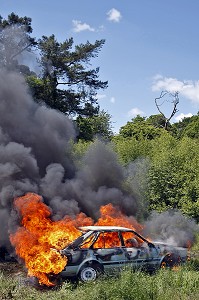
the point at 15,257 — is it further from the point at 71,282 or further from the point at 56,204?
the point at 71,282

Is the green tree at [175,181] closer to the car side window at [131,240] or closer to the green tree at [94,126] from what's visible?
the car side window at [131,240]

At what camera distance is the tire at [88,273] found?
10.1 meters

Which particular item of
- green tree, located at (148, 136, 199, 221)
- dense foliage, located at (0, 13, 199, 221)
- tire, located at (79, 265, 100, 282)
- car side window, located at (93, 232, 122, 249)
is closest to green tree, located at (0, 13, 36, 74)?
dense foliage, located at (0, 13, 199, 221)

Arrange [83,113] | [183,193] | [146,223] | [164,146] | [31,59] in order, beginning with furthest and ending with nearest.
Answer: [83,113], [31,59], [164,146], [183,193], [146,223]

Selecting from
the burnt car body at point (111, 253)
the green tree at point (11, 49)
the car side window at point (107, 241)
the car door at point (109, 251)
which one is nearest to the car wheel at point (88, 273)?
the burnt car body at point (111, 253)

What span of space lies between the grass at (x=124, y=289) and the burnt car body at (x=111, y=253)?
1.99ft

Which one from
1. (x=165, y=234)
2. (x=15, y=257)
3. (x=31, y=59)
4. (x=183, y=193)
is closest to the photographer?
(x=15, y=257)

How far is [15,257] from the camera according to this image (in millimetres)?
12977

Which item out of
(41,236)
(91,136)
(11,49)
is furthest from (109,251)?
(91,136)

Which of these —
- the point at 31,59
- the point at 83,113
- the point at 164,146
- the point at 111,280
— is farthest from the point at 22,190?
the point at 83,113

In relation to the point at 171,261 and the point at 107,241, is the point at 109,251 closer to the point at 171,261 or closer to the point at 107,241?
the point at 107,241

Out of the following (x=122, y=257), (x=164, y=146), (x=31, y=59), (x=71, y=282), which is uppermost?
(x=31, y=59)

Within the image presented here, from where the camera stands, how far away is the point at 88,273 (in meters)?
10.2

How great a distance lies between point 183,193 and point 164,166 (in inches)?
64.6
